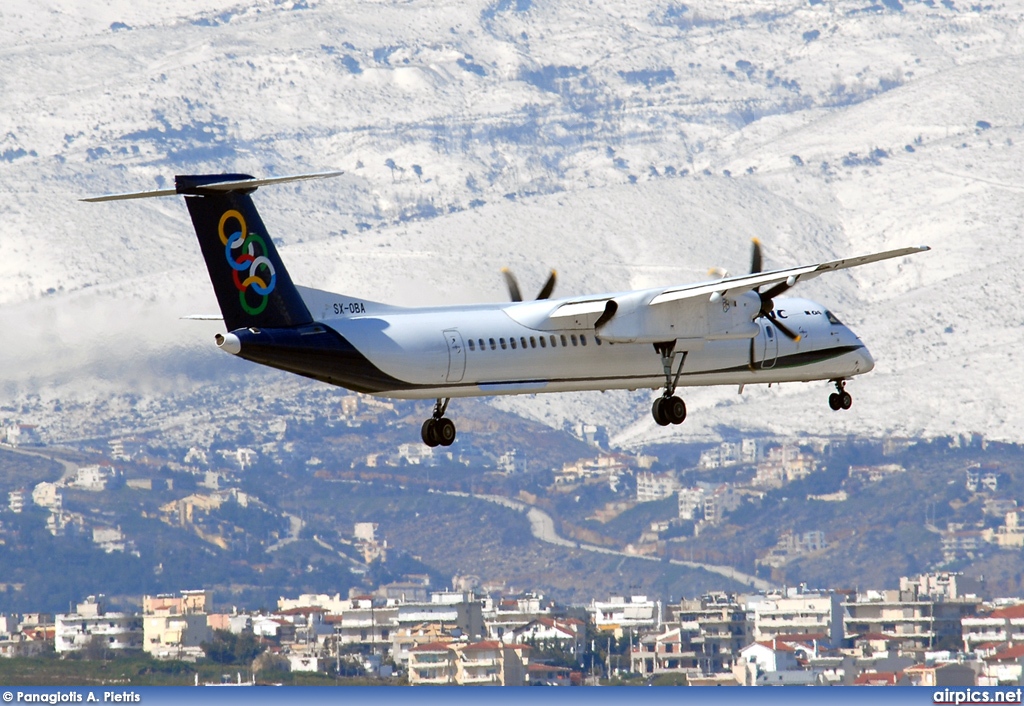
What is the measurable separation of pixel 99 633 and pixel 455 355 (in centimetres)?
10885

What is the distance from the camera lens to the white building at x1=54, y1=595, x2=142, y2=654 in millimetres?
149750

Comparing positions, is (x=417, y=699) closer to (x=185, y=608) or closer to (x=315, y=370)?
(x=185, y=608)

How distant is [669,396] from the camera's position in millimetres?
58125

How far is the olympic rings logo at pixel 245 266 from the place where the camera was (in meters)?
51.3

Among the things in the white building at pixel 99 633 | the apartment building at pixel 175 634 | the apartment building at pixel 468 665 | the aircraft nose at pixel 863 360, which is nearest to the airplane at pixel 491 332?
the aircraft nose at pixel 863 360

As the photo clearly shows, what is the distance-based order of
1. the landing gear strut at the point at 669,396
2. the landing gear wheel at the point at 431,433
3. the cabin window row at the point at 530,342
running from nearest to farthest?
the cabin window row at the point at 530,342, the landing gear wheel at the point at 431,433, the landing gear strut at the point at 669,396

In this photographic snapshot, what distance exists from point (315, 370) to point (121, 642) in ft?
358

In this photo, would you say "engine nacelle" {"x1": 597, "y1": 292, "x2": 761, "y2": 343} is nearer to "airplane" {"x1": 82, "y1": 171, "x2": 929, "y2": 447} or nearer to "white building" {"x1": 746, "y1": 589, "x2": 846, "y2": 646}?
"airplane" {"x1": 82, "y1": 171, "x2": 929, "y2": 447}

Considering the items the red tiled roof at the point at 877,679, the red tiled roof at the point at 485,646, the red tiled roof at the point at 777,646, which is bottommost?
the red tiled roof at the point at 877,679

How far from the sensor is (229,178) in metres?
51.4

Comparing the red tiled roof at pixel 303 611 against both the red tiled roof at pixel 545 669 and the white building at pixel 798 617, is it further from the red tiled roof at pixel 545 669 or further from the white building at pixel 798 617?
the white building at pixel 798 617

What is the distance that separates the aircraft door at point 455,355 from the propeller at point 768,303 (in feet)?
28.1

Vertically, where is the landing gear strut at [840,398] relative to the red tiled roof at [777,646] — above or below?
above

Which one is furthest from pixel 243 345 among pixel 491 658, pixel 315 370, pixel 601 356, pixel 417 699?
pixel 491 658
